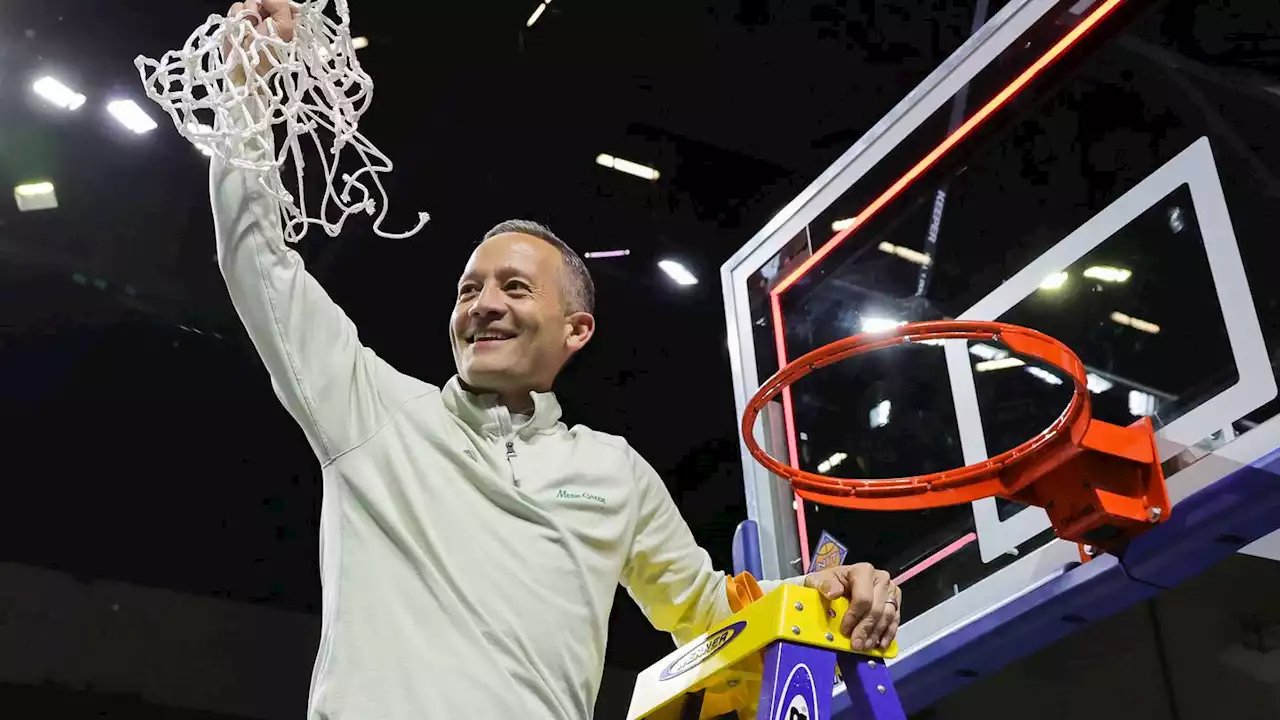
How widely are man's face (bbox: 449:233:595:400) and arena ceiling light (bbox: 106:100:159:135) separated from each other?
3030 mm

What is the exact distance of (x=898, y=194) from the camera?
2559 millimetres

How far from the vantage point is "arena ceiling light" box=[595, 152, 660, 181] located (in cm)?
397

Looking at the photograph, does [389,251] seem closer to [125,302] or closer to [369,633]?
[125,302]

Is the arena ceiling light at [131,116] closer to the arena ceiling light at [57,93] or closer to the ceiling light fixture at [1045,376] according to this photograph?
the arena ceiling light at [57,93]

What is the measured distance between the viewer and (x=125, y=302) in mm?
4609

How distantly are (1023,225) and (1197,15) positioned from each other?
509mm

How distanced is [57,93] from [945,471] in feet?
11.1

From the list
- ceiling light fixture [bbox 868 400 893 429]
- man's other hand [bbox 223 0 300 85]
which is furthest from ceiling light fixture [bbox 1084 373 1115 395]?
man's other hand [bbox 223 0 300 85]

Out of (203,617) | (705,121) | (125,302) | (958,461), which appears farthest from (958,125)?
(203,617)

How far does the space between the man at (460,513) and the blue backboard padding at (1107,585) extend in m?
0.44

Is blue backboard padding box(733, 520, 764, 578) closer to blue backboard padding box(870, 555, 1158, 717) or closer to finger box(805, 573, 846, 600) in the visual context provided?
blue backboard padding box(870, 555, 1158, 717)

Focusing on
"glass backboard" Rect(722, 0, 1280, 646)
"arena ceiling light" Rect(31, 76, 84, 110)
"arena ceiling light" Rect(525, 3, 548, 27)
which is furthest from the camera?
"arena ceiling light" Rect(31, 76, 84, 110)

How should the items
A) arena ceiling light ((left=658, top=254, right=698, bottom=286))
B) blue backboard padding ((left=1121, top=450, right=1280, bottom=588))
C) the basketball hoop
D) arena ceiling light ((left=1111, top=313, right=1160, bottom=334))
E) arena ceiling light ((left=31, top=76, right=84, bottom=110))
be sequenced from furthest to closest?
arena ceiling light ((left=658, top=254, right=698, bottom=286)) < arena ceiling light ((left=31, top=76, right=84, bottom=110)) < arena ceiling light ((left=1111, top=313, right=1160, bottom=334)) < the basketball hoop < blue backboard padding ((left=1121, top=450, right=1280, bottom=588))

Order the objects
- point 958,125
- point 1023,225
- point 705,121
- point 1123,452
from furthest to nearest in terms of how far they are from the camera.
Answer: point 705,121
point 958,125
point 1023,225
point 1123,452
